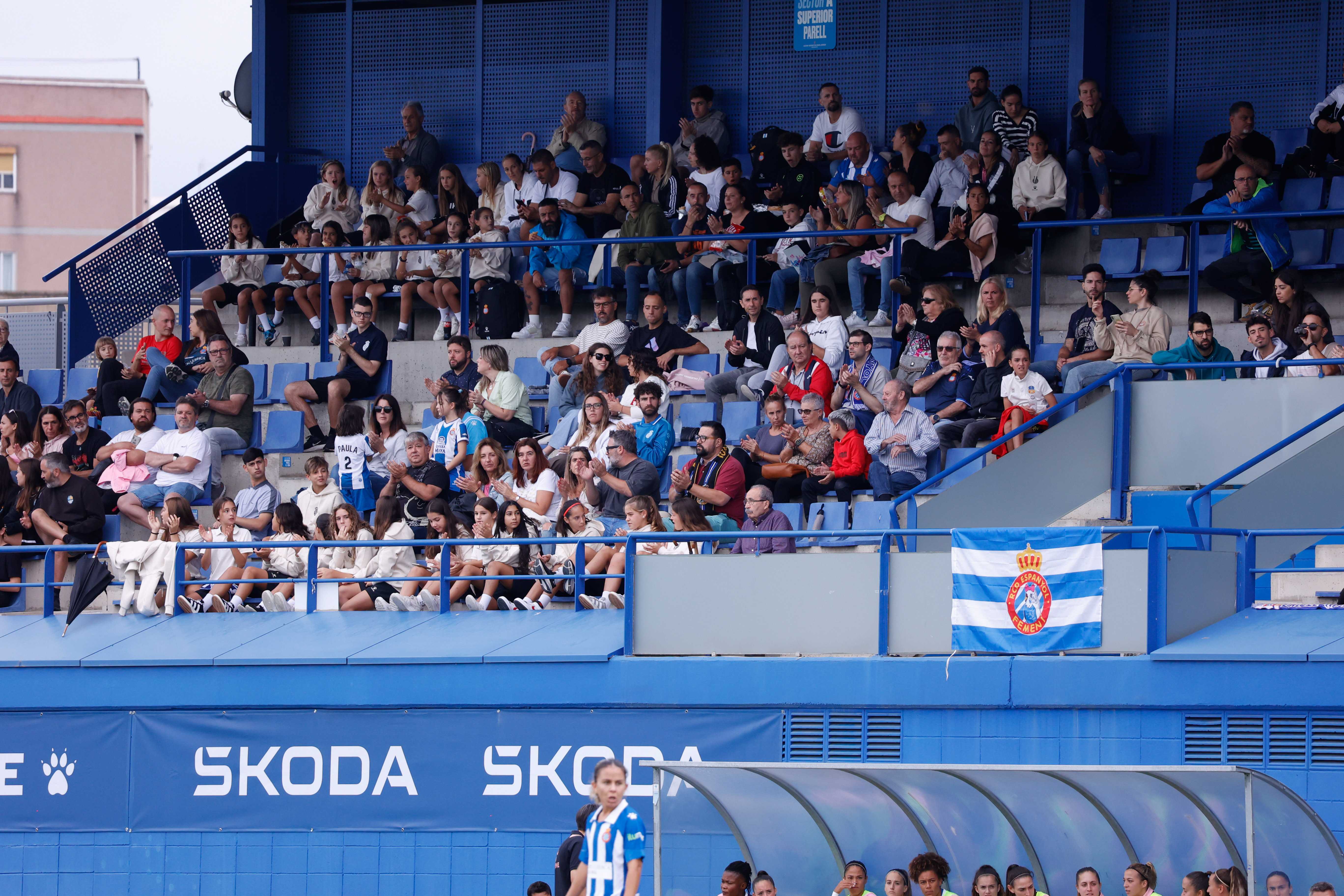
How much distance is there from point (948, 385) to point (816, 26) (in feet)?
24.6

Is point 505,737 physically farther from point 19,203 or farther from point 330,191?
point 19,203

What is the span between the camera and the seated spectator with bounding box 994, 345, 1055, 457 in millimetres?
13500

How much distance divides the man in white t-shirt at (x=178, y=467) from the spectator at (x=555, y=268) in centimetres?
362

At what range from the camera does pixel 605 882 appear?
802 cm

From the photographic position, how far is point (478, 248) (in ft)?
59.4

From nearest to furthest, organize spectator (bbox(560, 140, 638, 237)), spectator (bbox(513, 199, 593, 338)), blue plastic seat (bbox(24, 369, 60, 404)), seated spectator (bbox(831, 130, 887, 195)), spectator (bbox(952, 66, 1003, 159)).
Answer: seated spectator (bbox(831, 130, 887, 195))
spectator (bbox(513, 199, 593, 338))
spectator (bbox(952, 66, 1003, 159))
blue plastic seat (bbox(24, 369, 60, 404))
spectator (bbox(560, 140, 638, 237))

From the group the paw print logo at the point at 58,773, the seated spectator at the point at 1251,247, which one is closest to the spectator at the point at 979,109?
the seated spectator at the point at 1251,247

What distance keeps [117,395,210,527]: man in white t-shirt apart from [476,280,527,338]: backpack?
3339 mm

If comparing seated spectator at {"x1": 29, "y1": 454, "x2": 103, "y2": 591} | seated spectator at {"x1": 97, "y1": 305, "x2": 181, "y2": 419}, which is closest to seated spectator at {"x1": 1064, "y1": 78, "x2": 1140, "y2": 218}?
seated spectator at {"x1": 97, "y1": 305, "x2": 181, "y2": 419}

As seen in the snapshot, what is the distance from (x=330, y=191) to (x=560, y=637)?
9.85m

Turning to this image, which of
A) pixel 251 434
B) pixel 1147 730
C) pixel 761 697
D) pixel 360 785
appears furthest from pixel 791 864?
pixel 251 434

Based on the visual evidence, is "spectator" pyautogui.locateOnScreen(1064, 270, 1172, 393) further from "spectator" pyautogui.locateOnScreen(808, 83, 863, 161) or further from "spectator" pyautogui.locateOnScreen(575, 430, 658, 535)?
"spectator" pyautogui.locateOnScreen(808, 83, 863, 161)

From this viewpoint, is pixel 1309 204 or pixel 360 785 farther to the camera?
pixel 1309 204

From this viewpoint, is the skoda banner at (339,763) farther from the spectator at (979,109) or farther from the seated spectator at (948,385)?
the spectator at (979,109)
